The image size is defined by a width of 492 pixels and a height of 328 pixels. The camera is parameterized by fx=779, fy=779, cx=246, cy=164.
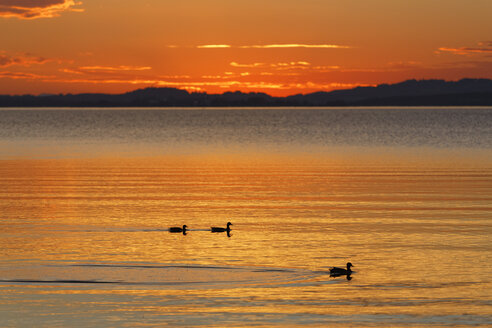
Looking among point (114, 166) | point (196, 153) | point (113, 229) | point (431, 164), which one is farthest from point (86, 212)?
point (196, 153)

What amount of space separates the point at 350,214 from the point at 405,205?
3840 mm

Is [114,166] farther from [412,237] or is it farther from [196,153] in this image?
[412,237]

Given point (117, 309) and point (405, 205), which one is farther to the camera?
point (405, 205)

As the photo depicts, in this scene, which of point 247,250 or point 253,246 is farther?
point 253,246

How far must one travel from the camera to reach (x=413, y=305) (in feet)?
60.3

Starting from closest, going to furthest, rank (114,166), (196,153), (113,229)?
(113,229) → (114,166) → (196,153)

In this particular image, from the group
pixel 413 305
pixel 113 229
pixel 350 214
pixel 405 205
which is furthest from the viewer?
pixel 405 205

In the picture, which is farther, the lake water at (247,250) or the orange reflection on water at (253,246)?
the orange reflection on water at (253,246)

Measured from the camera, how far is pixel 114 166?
187ft

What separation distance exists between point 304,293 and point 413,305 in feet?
8.79

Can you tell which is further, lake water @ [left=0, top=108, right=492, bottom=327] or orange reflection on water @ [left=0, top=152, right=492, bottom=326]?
orange reflection on water @ [left=0, top=152, right=492, bottom=326]

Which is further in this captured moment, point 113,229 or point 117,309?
point 113,229

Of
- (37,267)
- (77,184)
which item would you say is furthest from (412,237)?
(77,184)

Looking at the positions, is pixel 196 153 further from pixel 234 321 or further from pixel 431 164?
pixel 234 321
